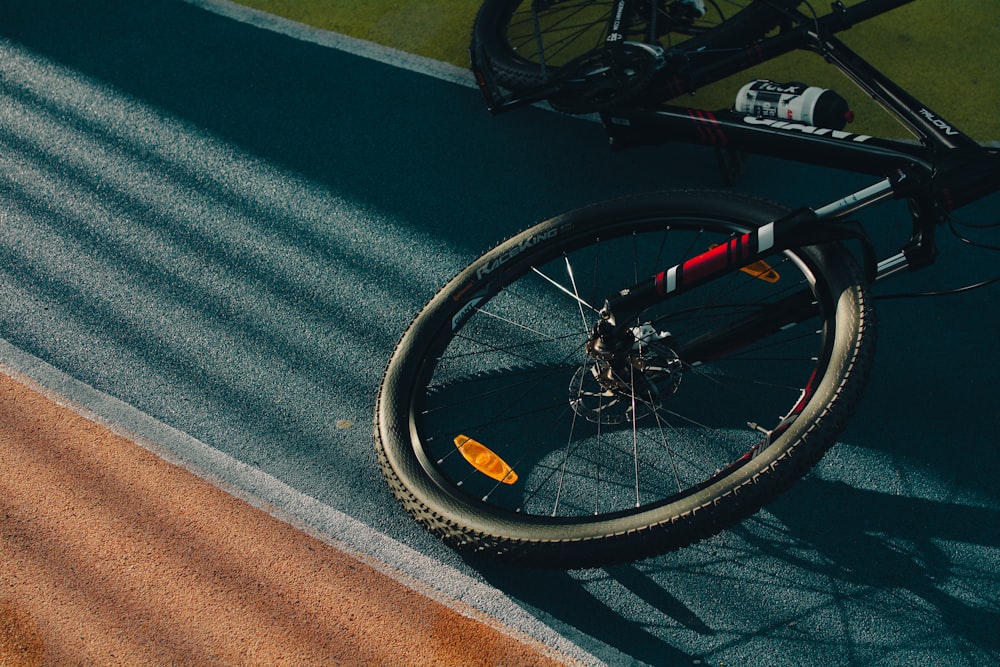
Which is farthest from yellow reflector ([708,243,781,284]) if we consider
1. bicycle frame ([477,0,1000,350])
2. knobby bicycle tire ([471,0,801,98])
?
knobby bicycle tire ([471,0,801,98])

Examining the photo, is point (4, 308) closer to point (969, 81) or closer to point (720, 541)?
point (720, 541)

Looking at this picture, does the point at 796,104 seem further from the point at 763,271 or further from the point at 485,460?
the point at 485,460

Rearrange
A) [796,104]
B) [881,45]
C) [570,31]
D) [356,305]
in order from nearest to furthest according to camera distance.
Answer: [796,104] → [356,305] → [881,45] → [570,31]

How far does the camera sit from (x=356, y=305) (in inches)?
140

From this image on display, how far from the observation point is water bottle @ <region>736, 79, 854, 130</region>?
3172mm

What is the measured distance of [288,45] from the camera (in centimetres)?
457

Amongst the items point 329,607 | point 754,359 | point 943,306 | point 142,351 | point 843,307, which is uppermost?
point 843,307

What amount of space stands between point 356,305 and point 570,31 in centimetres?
189

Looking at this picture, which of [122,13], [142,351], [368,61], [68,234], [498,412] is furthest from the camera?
[122,13]

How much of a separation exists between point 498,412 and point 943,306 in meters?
1.72

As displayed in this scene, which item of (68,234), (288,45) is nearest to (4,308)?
(68,234)

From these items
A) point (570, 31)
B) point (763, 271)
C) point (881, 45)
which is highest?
point (881, 45)

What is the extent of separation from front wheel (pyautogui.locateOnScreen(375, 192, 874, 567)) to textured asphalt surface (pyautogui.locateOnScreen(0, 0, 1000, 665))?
0.29 metres

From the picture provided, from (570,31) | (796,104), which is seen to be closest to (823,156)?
(796,104)
